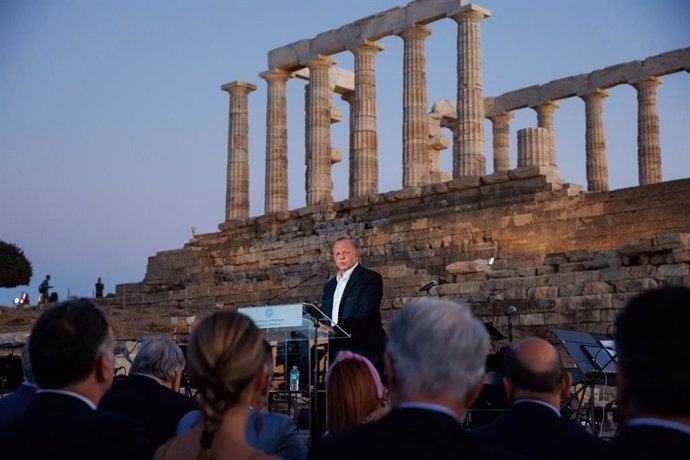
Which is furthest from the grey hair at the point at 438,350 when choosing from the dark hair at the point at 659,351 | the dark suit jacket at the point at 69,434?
the dark suit jacket at the point at 69,434

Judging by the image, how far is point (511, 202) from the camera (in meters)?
27.5

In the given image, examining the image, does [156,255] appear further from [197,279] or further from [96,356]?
[96,356]

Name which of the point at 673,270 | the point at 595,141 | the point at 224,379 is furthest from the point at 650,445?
the point at 595,141

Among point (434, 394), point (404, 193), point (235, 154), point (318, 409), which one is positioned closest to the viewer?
point (434, 394)

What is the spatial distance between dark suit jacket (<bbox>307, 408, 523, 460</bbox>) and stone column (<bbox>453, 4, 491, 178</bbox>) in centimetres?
2960

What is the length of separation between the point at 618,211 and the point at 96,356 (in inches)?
855

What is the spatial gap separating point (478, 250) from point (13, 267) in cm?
2937

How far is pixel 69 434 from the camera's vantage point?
3.56 meters

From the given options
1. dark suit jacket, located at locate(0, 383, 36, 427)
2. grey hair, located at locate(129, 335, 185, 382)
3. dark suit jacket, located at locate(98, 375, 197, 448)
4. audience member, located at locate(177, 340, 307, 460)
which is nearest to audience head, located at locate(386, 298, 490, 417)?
audience member, located at locate(177, 340, 307, 460)

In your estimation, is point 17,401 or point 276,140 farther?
point 276,140

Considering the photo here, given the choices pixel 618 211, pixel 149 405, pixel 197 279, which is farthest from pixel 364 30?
pixel 149 405

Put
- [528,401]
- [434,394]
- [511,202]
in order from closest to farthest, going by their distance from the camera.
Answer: [434,394], [528,401], [511,202]

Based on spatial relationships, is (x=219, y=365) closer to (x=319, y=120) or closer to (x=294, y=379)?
(x=294, y=379)

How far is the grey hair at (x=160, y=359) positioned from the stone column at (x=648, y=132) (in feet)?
108
